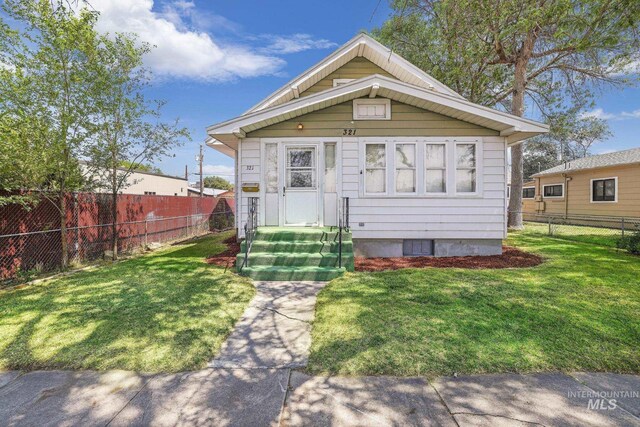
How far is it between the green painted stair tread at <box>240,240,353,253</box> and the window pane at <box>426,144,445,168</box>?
3.11 m

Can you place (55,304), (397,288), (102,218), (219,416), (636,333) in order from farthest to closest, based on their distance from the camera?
(102,218) → (397,288) → (55,304) → (636,333) → (219,416)

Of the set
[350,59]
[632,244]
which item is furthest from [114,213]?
[632,244]

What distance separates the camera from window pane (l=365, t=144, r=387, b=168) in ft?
25.6

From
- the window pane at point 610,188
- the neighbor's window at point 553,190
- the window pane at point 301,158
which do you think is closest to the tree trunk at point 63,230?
the window pane at point 301,158

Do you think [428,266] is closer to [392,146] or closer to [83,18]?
[392,146]

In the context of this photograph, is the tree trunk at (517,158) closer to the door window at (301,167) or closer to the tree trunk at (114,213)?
the door window at (301,167)

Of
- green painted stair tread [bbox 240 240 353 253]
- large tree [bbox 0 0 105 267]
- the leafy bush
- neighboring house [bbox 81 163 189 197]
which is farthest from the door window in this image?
neighboring house [bbox 81 163 189 197]

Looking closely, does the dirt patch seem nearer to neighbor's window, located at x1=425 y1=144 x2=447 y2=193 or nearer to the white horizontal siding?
the white horizontal siding

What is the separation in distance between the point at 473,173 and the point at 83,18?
9.54m

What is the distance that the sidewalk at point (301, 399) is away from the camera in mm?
2260

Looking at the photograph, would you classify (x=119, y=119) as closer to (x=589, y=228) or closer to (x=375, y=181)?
(x=375, y=181)

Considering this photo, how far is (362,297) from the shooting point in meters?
4.71

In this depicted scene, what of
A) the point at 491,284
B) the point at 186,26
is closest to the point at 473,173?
the point at 491,284

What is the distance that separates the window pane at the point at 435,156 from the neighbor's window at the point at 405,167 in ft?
1.20
